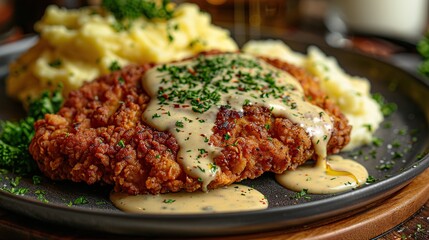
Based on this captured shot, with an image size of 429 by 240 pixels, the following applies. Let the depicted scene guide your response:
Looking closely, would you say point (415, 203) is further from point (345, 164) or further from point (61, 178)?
point (61, 178)

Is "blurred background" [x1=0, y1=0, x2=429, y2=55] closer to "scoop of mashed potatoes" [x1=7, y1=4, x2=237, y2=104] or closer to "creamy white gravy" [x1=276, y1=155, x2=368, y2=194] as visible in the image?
"scoop of mashed potatoes" [x1=7, y1=4, x2=237, y2=104]

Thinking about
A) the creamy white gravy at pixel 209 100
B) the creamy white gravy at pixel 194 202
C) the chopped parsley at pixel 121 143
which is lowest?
the creamy white gravy at pixel 194 202

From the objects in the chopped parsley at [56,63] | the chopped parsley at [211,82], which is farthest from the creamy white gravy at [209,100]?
the chopped parsley at [56,63]

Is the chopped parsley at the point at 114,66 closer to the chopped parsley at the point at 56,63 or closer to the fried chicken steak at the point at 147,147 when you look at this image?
the chopped parsley at the point at 56,63

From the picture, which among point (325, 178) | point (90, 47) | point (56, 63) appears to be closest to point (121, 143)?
point (325, 178)

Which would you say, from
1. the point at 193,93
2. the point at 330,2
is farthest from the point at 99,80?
the point at 330,2
